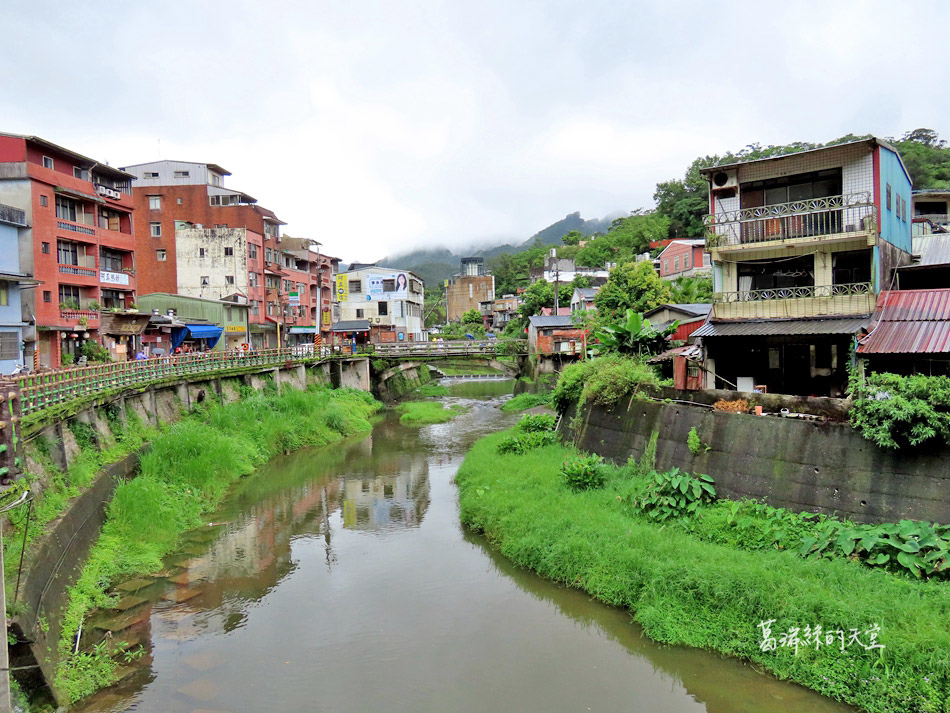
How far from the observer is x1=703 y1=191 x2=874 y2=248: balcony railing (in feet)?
63.0

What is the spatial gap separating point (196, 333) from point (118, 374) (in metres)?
19.3

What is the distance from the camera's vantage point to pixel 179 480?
72.9ft

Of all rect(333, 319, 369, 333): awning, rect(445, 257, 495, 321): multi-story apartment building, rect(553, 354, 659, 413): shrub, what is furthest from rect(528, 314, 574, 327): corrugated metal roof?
rect(445, 257, 495, 321): multi-story apartment building

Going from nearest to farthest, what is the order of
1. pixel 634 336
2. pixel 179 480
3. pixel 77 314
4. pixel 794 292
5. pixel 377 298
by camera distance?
pixel 794 292, pixel 179 480, pixel 634 336, pixel 77 314, pixel 377 298

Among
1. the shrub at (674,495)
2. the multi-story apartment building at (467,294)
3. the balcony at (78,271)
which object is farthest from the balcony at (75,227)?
the multi-story apartment building at (467,294)

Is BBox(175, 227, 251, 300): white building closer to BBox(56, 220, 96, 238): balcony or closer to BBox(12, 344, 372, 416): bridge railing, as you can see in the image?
BBox(12, 344, 372, 416): bridge railing

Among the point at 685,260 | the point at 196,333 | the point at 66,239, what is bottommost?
the point at 196,333

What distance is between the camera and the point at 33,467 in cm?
1534

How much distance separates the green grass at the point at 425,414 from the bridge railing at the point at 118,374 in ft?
28.0

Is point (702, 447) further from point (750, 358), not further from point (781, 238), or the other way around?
point (781, 238)

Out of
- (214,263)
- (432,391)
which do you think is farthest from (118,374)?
(432,391)

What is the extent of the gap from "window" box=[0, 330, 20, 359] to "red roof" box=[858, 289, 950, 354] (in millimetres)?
30927

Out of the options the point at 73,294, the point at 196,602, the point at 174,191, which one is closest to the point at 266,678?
the point at 196,602

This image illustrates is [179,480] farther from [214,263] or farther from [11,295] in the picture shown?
[214,263]
